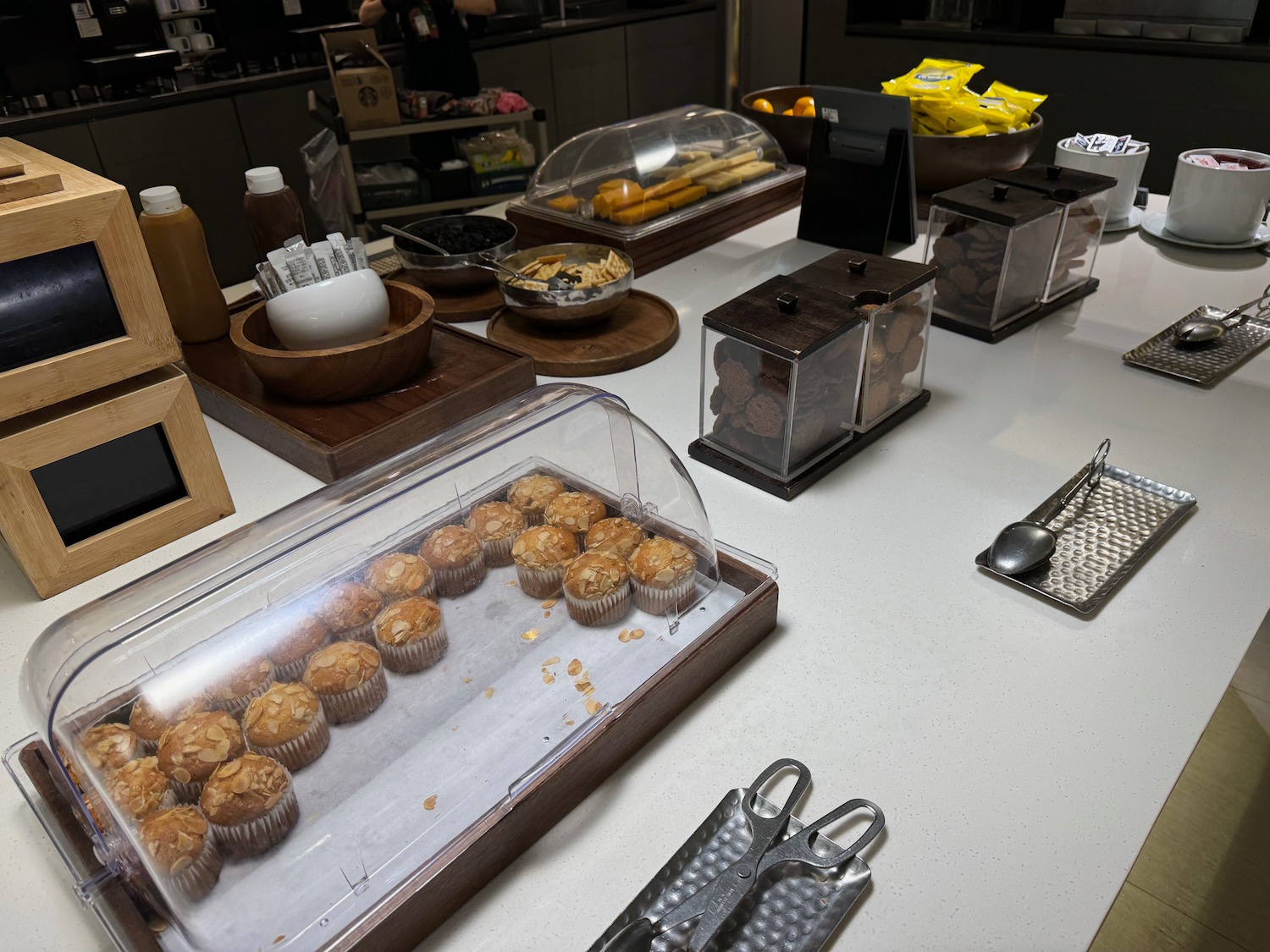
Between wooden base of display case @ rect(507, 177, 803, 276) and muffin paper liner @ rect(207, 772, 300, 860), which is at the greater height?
wooden base of display case @ rect(507, 177, 803, 276)

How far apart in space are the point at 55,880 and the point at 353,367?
0.60 metres

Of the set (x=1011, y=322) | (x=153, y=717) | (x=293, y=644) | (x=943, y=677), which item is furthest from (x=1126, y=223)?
(x=153, y=717)

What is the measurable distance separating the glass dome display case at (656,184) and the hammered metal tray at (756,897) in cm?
109

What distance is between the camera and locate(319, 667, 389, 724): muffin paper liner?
66 centimetres

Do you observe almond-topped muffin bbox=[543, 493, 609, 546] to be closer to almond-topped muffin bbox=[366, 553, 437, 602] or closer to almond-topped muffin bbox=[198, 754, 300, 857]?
almond-topped muffin bbox=[366, 553, 437, 602]

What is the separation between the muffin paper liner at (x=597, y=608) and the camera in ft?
2.41

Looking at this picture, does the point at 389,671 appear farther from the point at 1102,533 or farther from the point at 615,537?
the point at 1102,533

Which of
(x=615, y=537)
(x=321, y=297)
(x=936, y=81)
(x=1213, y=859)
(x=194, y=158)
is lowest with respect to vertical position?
(x=1213, y=859)

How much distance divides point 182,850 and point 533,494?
41 centimetres

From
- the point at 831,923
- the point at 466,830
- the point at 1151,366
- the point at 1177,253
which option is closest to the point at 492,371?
the point at 466,830

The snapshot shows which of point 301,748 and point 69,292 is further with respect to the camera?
point 69,292

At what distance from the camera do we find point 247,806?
1.88 ft

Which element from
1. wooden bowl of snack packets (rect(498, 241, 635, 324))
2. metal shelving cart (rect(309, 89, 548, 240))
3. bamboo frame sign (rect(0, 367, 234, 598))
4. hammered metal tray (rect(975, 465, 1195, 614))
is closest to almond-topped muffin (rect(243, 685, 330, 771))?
bamboo frame sign (rect(0, 367, 234, 598))

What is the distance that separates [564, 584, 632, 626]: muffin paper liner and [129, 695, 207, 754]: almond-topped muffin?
0.29 metres
